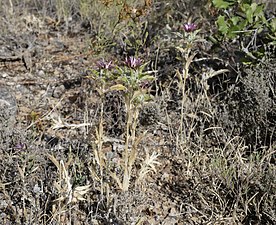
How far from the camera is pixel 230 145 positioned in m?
2.38

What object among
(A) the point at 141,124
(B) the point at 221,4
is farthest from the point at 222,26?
(A) the point at 141,124

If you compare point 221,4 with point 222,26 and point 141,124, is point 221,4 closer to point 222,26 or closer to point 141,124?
point 222,26

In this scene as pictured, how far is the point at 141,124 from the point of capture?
2707mm

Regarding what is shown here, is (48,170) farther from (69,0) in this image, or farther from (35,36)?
(69,0)

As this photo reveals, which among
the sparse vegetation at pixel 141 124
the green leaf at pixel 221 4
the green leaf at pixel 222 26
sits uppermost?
the green leaf at pixel 221 4

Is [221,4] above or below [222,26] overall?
above

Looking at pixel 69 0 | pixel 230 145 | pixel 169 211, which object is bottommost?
pixel 169 211

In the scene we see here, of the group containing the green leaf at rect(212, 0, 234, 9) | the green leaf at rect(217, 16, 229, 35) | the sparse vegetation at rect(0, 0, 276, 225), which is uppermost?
the green leaf at rect(212, 0, 234, 9)

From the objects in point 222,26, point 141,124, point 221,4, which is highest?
point 221,4

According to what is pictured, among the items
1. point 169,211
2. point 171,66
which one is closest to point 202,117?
point 171,66

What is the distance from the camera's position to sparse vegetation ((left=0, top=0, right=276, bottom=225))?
2012mm

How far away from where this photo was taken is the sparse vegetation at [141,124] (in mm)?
2012

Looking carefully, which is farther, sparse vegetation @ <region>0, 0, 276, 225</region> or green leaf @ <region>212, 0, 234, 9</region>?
green leaf @ <region>212, 0, 234, 9</region>

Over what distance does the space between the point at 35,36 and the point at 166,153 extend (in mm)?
1948
